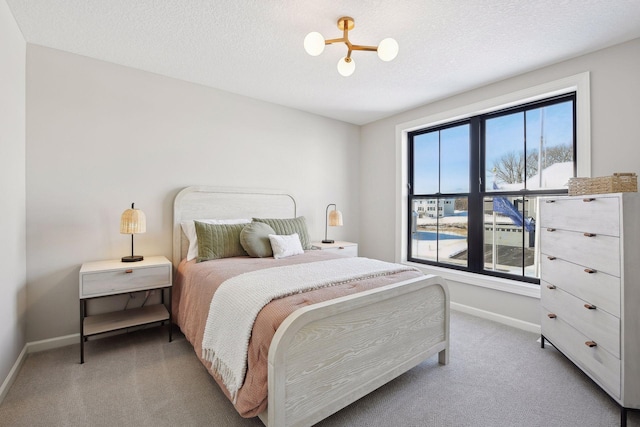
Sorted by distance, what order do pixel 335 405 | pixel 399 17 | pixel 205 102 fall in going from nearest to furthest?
pixel 335 405 < pixel 399 17 < pixel 205 102

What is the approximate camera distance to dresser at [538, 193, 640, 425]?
1644 millimetres

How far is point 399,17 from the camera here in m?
2.05

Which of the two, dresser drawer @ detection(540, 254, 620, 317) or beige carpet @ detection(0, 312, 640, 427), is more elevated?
dresser drawer @ detection(540, 254, 620, 317)

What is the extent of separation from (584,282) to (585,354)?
18.3 inches

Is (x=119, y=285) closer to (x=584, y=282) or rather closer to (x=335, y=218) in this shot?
(x=335, y=218)

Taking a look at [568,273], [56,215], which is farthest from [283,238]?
[568,273]

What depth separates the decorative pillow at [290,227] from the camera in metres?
3.24

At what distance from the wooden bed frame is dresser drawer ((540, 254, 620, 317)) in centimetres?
86

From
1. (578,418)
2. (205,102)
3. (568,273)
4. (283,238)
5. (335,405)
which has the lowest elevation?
(578,418)

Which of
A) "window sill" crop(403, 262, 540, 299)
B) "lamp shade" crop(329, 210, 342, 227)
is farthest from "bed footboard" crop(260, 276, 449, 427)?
"lamp shade" crop(329, 210, 342, 227)

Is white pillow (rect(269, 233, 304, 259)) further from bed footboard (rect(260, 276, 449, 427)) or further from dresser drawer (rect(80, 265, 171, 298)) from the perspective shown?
bed footboard (rect(260, 276, 449, 427))

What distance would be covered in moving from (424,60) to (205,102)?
2.22 metres

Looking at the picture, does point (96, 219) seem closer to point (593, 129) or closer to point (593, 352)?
point (593, 352)

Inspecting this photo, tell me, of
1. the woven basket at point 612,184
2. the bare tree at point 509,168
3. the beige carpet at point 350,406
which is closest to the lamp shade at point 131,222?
the beige carpet at point 350,406
